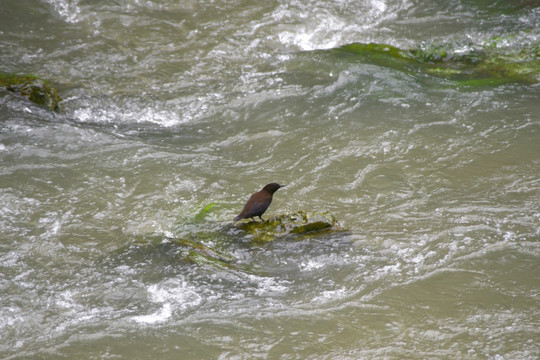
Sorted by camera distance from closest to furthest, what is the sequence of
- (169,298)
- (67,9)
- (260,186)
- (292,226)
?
(169,298)
(292,226)
(260,186)
(67,9)

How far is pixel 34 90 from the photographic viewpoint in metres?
6.75

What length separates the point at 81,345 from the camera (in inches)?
141

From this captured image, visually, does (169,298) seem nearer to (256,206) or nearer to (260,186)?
(256,206)

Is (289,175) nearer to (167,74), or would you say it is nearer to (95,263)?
(95,263)

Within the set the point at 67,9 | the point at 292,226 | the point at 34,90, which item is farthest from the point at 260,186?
the point at 67,9

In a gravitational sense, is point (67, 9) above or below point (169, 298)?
above

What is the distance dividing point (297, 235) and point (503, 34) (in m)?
6.13

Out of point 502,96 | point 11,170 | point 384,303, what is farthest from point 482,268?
point 11,170

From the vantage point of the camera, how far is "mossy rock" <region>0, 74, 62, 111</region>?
6.74 m

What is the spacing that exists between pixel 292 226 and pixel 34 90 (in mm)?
4135

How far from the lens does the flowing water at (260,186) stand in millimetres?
3693

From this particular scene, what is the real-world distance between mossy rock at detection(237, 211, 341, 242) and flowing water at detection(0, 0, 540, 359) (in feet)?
0.27

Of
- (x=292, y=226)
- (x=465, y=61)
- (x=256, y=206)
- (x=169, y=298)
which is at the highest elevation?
(x=465, y=61)

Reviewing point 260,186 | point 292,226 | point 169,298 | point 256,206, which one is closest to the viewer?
point 169,298
